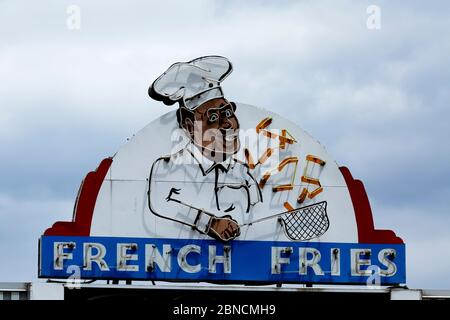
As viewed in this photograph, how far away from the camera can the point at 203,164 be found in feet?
90.9

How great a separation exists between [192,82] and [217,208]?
2807mm

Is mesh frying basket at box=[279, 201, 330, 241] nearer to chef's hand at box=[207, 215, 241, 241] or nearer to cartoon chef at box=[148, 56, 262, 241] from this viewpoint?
cartoon chef at box=[148, 56, 262, 241]

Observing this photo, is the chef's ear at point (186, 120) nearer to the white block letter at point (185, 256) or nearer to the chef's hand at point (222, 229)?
the chef's hand at point (222, 229)

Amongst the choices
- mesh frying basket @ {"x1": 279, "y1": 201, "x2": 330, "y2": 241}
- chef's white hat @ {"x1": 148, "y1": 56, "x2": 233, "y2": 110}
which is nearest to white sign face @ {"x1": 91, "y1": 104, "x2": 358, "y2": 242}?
mesh frying basket @ {"x1": 279, "y1": 201, "x2": 330, "y2": 241}

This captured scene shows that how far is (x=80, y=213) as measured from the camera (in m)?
27.1

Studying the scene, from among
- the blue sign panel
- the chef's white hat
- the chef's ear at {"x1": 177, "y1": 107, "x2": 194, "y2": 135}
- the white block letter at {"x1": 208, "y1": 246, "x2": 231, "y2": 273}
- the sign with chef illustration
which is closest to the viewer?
the blue sign panel

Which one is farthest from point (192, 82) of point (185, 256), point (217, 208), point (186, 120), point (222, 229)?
point (185, 256)

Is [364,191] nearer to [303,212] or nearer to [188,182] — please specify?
[303,212]

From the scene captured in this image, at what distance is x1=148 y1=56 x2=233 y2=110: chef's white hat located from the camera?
27672 millimetres

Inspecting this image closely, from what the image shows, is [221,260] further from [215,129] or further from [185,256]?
[215,129]

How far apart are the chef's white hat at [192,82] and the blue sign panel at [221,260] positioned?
10.1 ft

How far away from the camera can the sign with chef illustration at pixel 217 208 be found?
88.9 ft

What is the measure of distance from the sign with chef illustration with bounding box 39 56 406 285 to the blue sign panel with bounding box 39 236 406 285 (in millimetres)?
21
